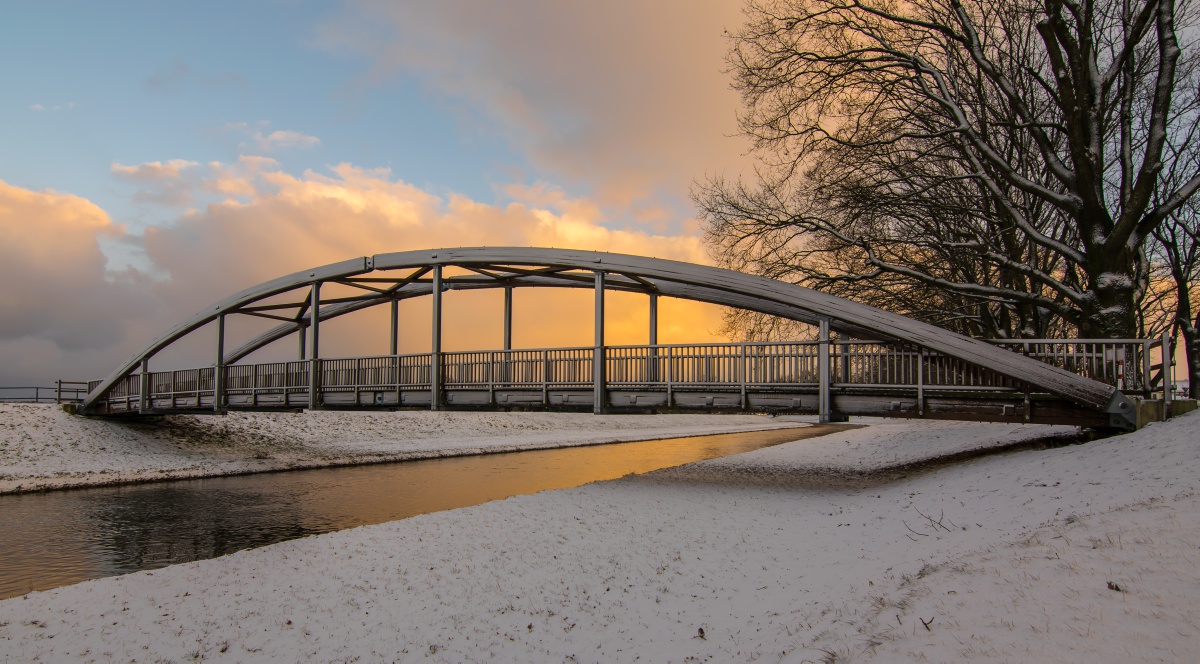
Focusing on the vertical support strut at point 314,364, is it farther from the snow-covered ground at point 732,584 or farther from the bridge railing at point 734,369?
the snow-covered ground at point 732,584

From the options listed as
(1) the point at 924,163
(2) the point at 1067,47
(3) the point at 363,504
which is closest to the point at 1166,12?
(2) the point at 1067,47

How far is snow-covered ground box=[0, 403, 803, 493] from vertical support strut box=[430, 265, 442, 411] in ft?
23.5

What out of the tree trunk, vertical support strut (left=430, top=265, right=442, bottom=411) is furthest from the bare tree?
vertical support strut (left=430, top=265, right=442, bottom=411)

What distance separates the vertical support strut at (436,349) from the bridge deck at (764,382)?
15 centimetres

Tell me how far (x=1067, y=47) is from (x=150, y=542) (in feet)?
76.2

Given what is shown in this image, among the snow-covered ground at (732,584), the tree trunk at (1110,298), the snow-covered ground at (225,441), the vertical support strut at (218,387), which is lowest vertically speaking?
the snow-covered ground at (225,441)

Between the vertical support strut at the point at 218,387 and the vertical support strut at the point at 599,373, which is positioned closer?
the vertical support strut at the point at 599,373

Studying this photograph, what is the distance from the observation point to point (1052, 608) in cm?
481

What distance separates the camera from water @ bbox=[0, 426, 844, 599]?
11.6 metres

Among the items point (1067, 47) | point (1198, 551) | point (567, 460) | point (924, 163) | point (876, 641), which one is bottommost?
point (567, 460)

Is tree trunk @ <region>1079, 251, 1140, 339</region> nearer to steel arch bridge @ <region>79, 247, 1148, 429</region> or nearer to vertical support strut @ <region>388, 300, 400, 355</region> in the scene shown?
steel arch bridge @ <region>79, 247, 1148, 429</region>

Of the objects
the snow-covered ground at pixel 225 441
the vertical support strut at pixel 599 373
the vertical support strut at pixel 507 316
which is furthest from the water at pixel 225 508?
the vertical support strut at pixel 507 316

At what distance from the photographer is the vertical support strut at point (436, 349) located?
70.1 feet

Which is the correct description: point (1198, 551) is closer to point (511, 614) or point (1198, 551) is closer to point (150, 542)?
point (511, 614)
